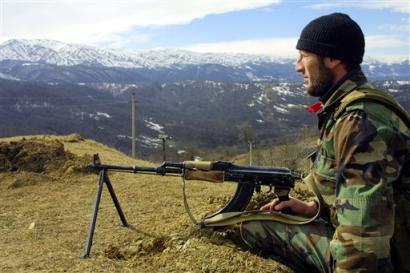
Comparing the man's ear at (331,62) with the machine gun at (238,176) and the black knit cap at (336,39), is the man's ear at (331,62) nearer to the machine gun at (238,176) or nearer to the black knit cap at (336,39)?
the black knit cap at (336,39)

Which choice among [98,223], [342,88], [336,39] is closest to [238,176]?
[342,88]

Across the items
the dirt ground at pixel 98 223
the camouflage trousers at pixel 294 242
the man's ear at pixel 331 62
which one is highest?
the man's ear at pixel 331 62

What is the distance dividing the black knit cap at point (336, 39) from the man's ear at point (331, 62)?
0.13 ft

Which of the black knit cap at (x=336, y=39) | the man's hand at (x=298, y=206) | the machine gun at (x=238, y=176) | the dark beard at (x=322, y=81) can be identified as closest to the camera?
the black knit cap at (x=336, y=39)

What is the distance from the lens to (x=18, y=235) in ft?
25.4

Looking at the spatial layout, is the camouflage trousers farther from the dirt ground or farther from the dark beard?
the dark beard

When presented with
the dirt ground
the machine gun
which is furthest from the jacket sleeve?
the dirt ground

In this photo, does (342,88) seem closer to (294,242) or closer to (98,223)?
(294,242)

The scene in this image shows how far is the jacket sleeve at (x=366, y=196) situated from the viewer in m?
3.45

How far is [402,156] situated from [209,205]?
4315mm

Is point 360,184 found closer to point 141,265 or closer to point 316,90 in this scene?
point 316,90

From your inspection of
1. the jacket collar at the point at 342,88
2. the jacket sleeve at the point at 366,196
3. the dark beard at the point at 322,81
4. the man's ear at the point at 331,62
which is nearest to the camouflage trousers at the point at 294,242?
the jacket sleeve at the point at 366,196

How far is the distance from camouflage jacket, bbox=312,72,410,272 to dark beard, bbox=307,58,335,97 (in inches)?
10.2

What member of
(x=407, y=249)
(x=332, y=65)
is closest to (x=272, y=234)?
(x=407, y=249)
